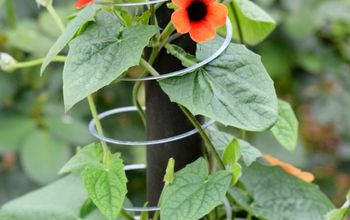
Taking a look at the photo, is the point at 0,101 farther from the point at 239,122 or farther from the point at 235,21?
the point at 239,122

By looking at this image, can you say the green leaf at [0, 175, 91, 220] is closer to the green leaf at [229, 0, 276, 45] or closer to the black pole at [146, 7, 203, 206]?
the black pole at [146, 7, 203, 206]

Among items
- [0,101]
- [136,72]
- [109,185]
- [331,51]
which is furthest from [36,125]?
[109,185]

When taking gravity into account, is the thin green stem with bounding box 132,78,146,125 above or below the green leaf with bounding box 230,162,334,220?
above

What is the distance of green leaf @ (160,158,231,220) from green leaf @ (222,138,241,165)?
23 mm

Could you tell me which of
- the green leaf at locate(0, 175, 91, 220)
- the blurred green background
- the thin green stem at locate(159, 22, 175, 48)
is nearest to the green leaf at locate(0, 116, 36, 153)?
the blurred green background

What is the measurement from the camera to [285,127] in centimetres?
81

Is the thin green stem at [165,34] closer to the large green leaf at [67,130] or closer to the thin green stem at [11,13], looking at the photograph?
the thin green stem at [11,13]

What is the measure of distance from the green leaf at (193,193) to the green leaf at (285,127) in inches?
6.2

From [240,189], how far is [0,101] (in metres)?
0.86

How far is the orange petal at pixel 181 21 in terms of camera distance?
1.96 feet

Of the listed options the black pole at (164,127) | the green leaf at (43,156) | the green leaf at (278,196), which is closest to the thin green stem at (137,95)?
the black pole at (164,127)

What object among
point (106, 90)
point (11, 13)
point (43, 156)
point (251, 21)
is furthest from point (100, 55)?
point (106, 90)

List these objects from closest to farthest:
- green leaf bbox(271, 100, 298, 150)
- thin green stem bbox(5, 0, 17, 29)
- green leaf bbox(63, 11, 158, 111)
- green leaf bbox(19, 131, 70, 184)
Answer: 1. green leaf bbox(63, 11, 158, 111)
2. green leaf bbox(271, 100, 298, 150)
3. thin green stem bbox(5, 0, 17, 29)
4. green leaf bbox(19, 131, 70, 184)

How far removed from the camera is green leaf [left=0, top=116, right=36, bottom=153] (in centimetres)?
142
